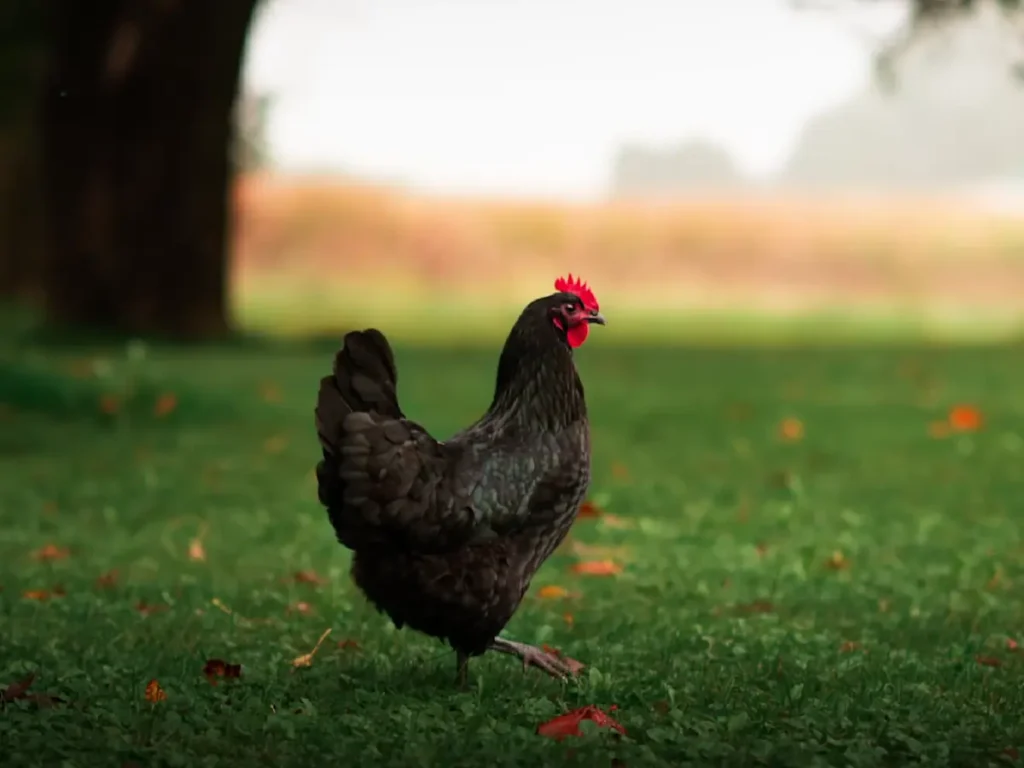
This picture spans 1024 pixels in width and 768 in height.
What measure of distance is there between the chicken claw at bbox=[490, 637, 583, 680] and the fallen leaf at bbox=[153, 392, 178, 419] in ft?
27.6

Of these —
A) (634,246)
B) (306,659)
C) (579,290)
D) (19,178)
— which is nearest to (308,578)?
(306,659)

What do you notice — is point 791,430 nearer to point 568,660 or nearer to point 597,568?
point 597,568

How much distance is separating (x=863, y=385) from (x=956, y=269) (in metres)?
21.4

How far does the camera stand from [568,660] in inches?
232

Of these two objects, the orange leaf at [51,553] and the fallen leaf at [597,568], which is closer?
the fallen leaf at [597,568]

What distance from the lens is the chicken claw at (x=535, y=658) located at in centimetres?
554

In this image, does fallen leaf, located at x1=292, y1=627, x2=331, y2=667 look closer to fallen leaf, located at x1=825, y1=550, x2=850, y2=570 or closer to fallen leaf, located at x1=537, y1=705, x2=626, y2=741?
fallen leaf, located at x1=537, y1=705, x2=626, y2=741

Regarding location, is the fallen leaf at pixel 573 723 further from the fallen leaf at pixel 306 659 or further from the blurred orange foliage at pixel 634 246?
the blurred orange foliage at pixel 634 246

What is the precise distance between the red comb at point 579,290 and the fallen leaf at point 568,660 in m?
1.24

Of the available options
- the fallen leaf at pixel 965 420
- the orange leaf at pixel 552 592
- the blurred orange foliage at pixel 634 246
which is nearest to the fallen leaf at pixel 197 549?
the orange leaf at pixel 552 592

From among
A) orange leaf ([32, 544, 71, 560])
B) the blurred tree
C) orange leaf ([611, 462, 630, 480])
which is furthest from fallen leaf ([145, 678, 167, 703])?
the blurred tree

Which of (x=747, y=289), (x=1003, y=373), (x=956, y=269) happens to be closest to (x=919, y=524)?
(x=1003, y=373)

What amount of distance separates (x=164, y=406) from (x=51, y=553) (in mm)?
5077

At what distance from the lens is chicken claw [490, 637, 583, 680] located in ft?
18.2
